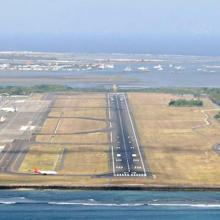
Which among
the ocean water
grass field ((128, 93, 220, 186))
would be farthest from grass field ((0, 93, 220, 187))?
the ocean water

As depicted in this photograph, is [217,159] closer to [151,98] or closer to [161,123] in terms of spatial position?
[161,123]

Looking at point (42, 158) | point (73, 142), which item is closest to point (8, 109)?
point (73, 142)

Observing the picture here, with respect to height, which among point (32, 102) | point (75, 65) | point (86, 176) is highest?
point (86, 176)

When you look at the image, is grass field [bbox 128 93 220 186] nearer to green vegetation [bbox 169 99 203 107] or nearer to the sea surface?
green vegetation [bbox 169 99 203 107]

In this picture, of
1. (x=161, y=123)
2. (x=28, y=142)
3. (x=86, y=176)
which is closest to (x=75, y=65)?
(x=161, y=123)

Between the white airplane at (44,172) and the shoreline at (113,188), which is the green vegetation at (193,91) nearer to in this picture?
the white airplane at (44,172)

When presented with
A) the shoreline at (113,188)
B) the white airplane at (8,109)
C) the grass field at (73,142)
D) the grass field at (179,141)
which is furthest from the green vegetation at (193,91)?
the shoreline at (113,188)

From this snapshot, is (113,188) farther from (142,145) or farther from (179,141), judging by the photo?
(179,141)
